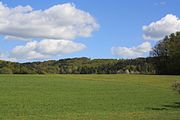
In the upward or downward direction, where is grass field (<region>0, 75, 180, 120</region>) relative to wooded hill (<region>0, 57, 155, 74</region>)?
downward

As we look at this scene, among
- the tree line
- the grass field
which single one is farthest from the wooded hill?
the grass field

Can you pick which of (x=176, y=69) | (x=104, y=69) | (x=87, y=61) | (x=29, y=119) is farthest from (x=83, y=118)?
(x=87, y=61)

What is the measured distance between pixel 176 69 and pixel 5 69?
149 ft

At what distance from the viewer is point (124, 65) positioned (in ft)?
554

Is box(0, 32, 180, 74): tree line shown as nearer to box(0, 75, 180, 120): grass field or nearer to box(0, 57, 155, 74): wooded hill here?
box(0, 57, 155, 74): wooded hill

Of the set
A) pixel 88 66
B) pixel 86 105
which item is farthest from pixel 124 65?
pixel 86 105

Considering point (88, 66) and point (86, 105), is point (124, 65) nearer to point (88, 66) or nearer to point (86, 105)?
point (88, 66)

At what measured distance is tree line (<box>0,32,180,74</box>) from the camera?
399ft

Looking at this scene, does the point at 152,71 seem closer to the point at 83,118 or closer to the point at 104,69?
the point at 104,69

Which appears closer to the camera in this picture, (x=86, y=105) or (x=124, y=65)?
(x=86, y=105)

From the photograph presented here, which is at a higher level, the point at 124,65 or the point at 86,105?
the point at 124,65

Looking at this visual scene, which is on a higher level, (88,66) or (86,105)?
(88,66)

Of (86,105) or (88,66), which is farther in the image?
(88,66)

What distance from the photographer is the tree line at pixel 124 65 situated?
122m
